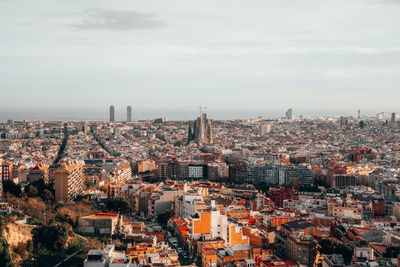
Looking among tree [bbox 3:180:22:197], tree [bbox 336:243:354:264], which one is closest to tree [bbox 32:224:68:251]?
tree [bbox 3:180:22:197]

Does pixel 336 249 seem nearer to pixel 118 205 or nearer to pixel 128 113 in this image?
pixel 118 205

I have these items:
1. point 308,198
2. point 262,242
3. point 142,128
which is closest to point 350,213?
point 308,198

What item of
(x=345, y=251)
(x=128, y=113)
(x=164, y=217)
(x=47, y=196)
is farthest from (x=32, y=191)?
(x=128, y=113)

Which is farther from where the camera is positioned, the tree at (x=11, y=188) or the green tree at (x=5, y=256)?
the tree at (x=11, y=188)

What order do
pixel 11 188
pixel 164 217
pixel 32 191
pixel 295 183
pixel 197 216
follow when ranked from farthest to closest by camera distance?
pixel 295 183
pixel 11 188
pixel 32 191
pixel 164 217
pixel 197 216

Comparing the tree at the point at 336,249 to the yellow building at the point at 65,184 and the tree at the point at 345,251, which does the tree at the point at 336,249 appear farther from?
the yellow building at the point at 65,184

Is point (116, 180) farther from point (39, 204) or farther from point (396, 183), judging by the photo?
point (396, 183)

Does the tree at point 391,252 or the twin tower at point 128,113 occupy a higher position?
the twin tower at point 128,113

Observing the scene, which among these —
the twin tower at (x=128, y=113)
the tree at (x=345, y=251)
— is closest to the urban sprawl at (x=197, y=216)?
the tree at (x=345, y=251)

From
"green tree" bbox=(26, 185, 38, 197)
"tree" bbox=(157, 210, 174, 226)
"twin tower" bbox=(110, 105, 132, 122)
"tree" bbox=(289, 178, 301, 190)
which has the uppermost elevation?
"twin tower" bbox=(110, 105, 132, 122)

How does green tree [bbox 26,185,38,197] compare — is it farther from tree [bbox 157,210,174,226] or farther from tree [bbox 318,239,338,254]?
tree [bbox 318,239,338,254]

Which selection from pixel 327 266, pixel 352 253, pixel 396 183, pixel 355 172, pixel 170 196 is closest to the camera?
pixel 327 266
